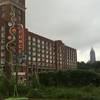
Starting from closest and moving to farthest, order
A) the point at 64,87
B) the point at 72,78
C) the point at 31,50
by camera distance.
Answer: the point at 64,87 → the point at 72,78 → the point at 31,50

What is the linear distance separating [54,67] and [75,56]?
4106cm

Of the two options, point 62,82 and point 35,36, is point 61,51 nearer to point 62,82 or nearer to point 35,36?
point 35,36

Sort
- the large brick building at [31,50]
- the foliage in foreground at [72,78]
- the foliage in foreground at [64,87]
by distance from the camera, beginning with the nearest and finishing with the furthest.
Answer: the foliage in foreground at [64,87] → the foliage in foreground at [72,78] → the large brick building at [31,50]

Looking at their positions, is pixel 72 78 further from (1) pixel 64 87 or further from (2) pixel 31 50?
(2) pixel 31 50

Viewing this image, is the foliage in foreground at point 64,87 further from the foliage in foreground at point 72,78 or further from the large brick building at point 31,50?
the large brick building at point 31,50

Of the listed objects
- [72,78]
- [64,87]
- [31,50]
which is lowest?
[64,87]

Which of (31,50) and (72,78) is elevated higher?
(31,50)

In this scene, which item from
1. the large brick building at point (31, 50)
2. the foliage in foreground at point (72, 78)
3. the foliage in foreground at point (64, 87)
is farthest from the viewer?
the large brick building at point (31, 50)

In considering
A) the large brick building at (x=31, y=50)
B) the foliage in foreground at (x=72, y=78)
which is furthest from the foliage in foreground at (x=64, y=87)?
the large brick building at (x=31, y=50)

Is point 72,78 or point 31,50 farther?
point 31,50

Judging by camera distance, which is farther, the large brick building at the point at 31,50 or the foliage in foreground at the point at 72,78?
the large brick building at the point at 31,50

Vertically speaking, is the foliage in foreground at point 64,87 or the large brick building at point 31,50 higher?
the large brick building at point 31,50

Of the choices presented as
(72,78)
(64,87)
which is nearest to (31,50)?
(72,78)

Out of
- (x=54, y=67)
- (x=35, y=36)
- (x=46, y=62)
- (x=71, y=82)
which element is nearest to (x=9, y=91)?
(x=71, y=82)
